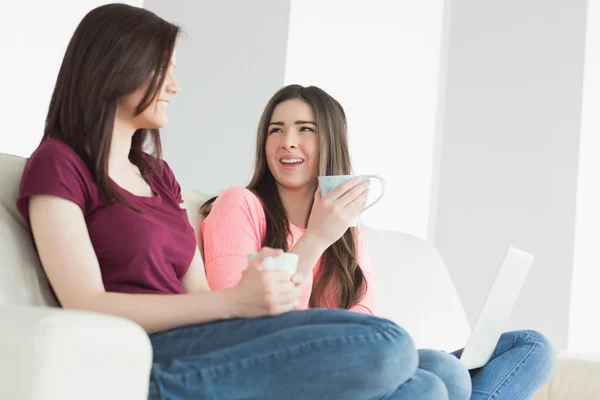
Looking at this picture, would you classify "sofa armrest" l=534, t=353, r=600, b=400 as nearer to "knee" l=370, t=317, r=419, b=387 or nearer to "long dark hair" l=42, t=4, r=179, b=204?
"knee" l=370, t=317, r=419, b=387

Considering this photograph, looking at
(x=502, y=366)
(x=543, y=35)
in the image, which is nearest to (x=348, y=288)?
(x=502, y=366)

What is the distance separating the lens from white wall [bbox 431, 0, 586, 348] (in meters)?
4.19

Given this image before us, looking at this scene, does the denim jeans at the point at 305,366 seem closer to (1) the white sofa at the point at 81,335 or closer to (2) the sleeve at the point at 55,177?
(1) the white sofa at the point at 81,335

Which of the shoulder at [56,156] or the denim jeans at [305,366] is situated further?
the shoulder at [56,156]

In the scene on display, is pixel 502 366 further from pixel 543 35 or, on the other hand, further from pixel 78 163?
pixel 543 35

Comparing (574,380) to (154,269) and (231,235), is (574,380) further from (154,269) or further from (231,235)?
(154,269)

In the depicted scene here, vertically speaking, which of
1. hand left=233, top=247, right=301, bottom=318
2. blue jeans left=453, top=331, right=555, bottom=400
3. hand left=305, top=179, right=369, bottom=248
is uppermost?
hand left=305, top=179, right=369, bottom=248

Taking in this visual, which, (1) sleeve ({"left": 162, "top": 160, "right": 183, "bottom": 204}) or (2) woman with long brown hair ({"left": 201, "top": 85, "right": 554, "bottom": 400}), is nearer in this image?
(1) sleeve ({"left": 162, "top": 160, "right": 183, "bottom": 204})

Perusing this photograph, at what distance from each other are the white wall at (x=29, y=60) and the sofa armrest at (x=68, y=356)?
1661mm

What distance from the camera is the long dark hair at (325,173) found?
7.54 ft

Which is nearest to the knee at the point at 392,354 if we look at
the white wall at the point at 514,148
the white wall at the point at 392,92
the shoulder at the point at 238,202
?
the shoulder at the point at 238,202

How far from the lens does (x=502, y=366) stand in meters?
2.04

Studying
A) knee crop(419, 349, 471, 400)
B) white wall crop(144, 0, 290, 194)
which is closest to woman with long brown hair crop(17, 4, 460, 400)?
knee crop(419, 349, 471, 400)

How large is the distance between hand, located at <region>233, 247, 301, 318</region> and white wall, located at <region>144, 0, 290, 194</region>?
1.70m
